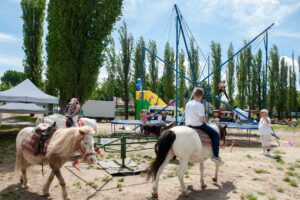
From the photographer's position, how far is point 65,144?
3.40m

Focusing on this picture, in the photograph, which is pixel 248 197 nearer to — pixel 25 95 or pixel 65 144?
pixel 65 144

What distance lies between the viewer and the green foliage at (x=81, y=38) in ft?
41.7

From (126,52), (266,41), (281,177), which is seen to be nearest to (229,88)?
(126,52)

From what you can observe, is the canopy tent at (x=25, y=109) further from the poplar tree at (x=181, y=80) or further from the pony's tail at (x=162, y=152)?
the poplar tree at (x=181, y=80)

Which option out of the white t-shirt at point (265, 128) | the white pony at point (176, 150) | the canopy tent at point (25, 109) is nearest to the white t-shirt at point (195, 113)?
the white pony at point (176, 150)

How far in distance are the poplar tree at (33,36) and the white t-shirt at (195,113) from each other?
23015mm

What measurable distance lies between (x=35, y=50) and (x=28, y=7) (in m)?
4.54

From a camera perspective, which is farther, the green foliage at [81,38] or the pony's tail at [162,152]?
the green foliage at [81,38]

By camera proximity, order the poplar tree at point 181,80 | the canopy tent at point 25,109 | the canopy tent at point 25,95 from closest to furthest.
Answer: the canopy tent at point 25,95 → the canopy tent at point 25,109 → the poplar tree at point 181,80

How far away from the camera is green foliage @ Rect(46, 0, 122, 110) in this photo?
12.7 meters

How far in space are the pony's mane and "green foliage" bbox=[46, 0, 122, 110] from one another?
33.8 feet

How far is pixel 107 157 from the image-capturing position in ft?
24.0

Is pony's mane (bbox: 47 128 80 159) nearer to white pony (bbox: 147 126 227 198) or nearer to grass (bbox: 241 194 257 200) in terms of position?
white pony (bbox: 147 126 227 198)

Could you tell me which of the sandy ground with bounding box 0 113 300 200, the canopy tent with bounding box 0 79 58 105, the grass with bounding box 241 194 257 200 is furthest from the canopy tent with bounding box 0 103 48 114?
the grass with bounding box 241 194 257 200
